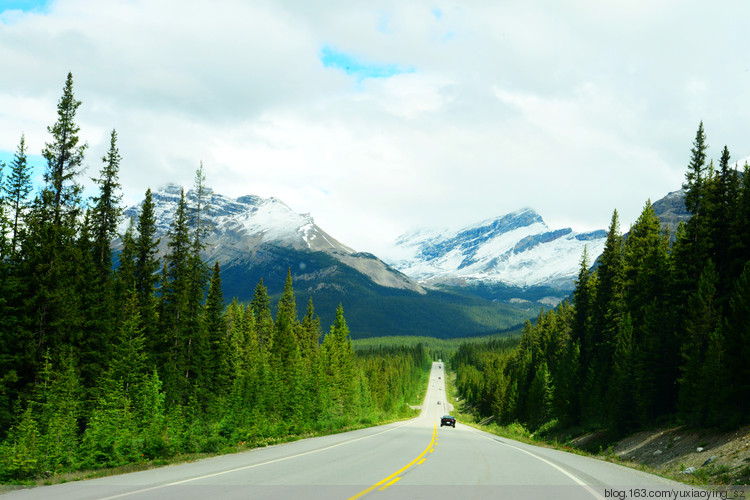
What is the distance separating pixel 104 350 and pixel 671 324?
1598 inches

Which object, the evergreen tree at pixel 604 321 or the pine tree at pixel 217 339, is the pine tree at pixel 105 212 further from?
the evergreen tree at pixel 604 321

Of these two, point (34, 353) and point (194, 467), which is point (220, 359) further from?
point (194, 467)

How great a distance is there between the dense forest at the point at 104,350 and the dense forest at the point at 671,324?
2288 centimetres

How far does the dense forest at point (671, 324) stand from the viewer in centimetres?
2653

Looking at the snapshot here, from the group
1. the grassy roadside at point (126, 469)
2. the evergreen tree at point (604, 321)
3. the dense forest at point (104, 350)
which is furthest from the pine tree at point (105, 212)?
the evergreen tree at point (604, 321)

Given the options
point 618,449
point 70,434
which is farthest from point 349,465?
point 618,449

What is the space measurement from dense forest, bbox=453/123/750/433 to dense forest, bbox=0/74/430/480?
22.9m

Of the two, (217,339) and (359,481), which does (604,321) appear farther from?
(359,481)

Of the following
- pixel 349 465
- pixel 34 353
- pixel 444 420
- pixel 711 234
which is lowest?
pixel 444 420

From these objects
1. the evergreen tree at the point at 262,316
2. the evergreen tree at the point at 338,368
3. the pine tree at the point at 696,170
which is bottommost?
the evergreen tree at the point at 338,368

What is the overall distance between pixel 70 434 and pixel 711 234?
129 ft

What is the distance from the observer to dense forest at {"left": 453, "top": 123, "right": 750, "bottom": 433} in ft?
87.0

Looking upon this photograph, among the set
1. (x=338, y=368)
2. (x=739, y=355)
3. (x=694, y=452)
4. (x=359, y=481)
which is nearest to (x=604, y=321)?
(x=739, y=355)

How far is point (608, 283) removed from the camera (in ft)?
166
